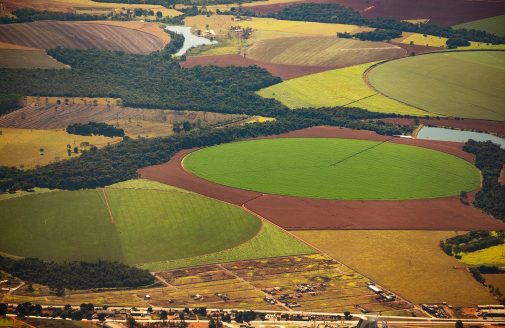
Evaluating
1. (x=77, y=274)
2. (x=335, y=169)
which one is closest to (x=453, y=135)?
(x=335, y=169)

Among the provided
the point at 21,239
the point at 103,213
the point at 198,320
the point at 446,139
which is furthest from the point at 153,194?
the point at 446,139

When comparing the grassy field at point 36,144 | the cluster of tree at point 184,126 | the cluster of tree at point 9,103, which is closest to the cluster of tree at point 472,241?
the cluster of tree at point 184,126

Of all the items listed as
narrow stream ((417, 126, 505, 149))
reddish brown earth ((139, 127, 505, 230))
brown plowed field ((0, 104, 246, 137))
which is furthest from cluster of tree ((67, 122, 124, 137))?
narrow stream ((417, 126, 505, 149))

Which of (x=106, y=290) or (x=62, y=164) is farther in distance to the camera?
(x=62, y=164)

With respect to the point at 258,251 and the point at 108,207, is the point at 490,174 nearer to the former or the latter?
the point at 258,251

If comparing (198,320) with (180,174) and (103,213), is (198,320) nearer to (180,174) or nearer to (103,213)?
(103,213)

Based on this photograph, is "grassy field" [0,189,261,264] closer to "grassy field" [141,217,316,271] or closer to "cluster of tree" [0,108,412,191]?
"grassy field" [141,217,316,271]

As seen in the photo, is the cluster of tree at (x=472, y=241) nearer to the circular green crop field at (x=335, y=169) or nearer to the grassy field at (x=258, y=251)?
the circular green crop field at (x=335, y=169)
